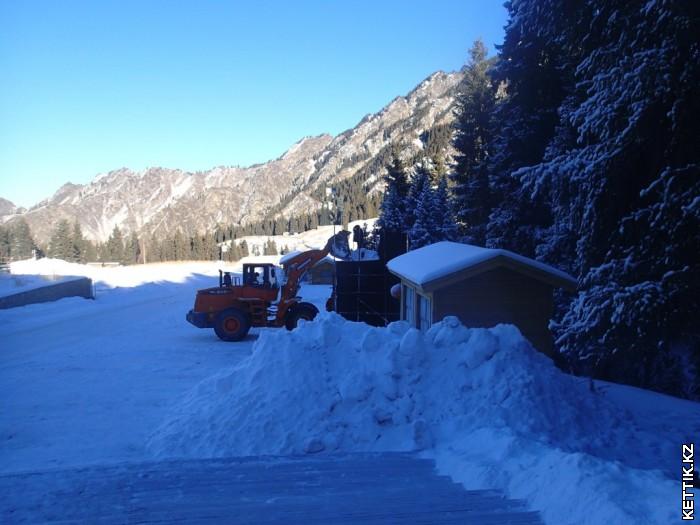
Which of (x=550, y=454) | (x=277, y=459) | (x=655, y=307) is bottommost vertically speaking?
(x=277, y=459)

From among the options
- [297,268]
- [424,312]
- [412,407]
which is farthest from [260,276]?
[412,407]

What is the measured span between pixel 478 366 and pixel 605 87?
4403 mm

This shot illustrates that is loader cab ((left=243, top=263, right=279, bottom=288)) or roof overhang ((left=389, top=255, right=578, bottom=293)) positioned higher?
roof overhang ((left=389, top=255, right=578, bottom=293))

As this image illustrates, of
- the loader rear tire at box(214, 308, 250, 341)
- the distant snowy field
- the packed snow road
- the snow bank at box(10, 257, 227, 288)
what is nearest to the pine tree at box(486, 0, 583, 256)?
the distant snowy field

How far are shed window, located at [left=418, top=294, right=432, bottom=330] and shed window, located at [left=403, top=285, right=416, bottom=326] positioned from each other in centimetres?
64

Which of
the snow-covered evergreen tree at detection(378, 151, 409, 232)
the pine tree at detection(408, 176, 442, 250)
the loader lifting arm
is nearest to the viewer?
the loader lifting arm

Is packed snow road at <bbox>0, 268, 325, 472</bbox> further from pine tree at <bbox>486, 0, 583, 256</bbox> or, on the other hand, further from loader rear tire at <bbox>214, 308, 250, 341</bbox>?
pine tree at <bbox>486, 0, 583, 256</bbox>

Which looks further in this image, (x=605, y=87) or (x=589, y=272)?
(x=589, y=272)

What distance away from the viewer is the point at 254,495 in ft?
14.3

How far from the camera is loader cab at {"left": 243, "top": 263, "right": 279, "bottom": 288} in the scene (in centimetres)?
1850

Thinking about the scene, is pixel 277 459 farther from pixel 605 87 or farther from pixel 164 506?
pixel 605 87

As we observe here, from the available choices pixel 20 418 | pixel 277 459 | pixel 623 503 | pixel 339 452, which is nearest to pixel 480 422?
pixel 339 452

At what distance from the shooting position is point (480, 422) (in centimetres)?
618

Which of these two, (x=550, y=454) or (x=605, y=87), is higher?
(x=605, y=87)
